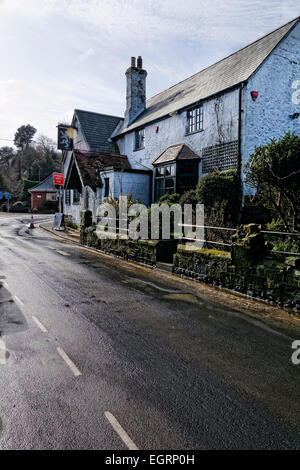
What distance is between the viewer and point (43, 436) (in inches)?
103

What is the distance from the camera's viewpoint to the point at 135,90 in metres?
25.3

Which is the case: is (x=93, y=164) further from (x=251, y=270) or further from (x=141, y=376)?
(x=141, y=376)

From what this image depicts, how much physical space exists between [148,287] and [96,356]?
12.7 ft

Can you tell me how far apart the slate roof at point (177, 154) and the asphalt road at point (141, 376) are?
37.2ft

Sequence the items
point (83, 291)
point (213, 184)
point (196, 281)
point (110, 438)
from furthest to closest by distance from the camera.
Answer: point (213, 184) < point (196, 281) < point (83, 291) < point (110, 438)

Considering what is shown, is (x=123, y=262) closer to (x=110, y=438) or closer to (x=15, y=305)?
(x=15, y=305)

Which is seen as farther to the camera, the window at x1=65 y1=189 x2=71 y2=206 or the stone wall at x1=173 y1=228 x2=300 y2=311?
the window at x1=65 y1=189 x2=71 y2=206

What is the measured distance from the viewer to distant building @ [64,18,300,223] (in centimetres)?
1398

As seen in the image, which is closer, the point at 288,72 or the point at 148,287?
the point at 148,287

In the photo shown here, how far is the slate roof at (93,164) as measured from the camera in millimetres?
21359

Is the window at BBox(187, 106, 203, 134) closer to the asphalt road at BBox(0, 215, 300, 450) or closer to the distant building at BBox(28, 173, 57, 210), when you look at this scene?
the asphalt road at BBox(0, 215, 300, 450)

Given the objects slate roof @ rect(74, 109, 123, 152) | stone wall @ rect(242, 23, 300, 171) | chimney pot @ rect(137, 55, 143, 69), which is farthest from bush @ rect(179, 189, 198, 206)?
chimney pot @ rect(137, 55, 143, 69)

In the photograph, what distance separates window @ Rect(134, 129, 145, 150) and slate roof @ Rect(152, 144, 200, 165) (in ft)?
13.3

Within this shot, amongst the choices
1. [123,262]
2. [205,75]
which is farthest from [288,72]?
[123,262]
